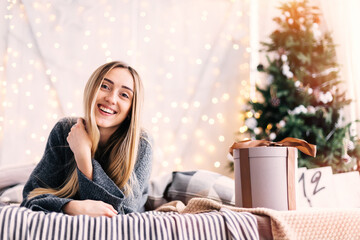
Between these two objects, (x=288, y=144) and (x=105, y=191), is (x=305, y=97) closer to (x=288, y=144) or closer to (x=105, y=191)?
(x=288, y=144)

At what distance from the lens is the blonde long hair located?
112 centimetres

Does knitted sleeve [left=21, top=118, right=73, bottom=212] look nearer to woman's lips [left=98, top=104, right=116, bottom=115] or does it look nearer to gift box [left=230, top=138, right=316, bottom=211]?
woman's lips [left=98, top=104, right=116, bottom=115]

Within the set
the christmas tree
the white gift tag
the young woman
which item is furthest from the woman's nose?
the christmas tree

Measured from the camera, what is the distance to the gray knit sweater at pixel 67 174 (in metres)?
0.91

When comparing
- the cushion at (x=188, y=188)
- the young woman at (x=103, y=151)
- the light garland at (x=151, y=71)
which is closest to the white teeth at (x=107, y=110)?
the young woman at (x=103, y=151)

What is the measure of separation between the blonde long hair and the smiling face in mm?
20

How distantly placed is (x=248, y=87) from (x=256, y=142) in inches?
69.3

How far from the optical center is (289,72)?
2.00 metres

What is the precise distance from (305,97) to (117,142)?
3.94ft

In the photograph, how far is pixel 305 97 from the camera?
1945 mm

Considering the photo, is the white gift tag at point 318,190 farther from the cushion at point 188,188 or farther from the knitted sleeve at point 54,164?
the knitted sleeve at point 54,164

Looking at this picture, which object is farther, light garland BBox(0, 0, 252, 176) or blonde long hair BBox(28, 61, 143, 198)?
light garland BBox(0, 0, 252, 176)

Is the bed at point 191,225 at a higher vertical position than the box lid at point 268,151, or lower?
lower

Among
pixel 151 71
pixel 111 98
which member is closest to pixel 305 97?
pixel 151 71
